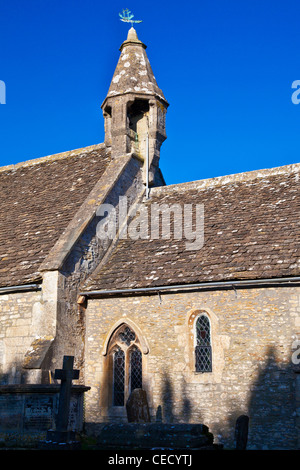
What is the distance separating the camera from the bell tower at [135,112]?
18.8 metres

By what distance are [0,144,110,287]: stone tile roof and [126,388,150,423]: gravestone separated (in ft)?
12.8

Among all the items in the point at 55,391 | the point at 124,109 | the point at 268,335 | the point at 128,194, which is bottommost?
the point at 55,391

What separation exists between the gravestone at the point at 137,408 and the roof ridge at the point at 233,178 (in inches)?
308

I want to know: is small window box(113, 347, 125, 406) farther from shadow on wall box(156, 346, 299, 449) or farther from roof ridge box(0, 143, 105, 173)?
roof ridge box(0, 143, 105, 173)

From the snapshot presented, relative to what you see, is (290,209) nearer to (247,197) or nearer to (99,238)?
(247,197)

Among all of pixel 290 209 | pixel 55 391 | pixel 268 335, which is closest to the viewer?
pixel 55 391

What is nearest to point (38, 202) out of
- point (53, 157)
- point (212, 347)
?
point (53, 157)

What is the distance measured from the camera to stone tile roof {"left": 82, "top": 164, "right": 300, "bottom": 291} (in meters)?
13.1

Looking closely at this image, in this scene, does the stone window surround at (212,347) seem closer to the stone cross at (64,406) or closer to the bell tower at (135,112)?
the stone cross at (64,406)

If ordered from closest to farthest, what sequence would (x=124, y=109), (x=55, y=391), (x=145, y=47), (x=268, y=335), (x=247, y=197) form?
1. (x=55, y=391)
2. (x=268, y=335)
3. (x=247, y=197)
4. (x=124, y=109)
5. (x=145, y=47)

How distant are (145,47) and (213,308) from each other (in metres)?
11.7

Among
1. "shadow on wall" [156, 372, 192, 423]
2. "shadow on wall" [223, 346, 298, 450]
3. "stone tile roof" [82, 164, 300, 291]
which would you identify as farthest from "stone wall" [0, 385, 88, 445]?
"stone tile roof" [82, 164, 300, 291]

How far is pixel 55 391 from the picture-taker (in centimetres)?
997
